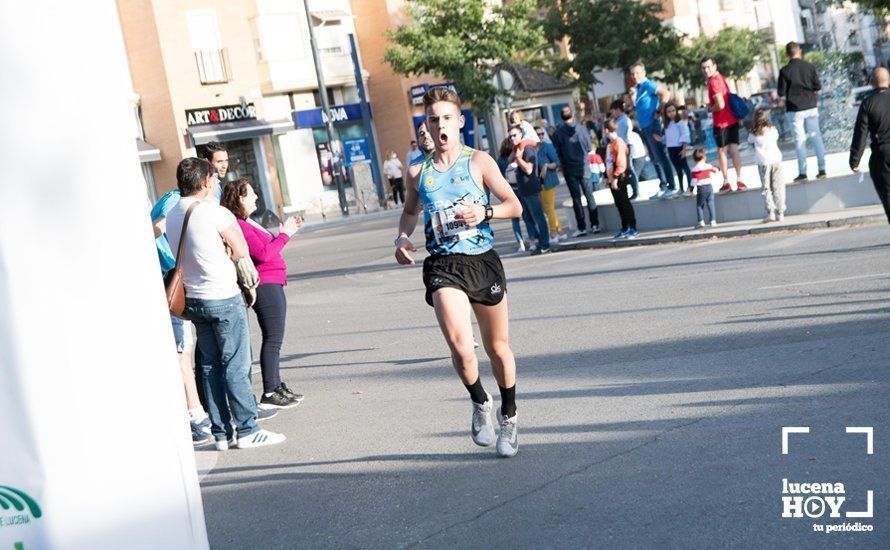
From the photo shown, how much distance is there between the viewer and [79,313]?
10.6 ft

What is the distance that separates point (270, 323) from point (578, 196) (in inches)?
440

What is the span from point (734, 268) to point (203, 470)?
24.2 ft

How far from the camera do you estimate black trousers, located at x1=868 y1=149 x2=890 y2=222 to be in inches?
466

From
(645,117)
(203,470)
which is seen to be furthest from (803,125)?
(203,470)

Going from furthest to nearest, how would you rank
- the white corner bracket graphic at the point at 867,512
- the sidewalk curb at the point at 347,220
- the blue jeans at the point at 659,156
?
the sidewalk curb at the point at 347,220 < the blue jeans at the point at 659,156 < the white corner bracket graphic at the point at 867,512

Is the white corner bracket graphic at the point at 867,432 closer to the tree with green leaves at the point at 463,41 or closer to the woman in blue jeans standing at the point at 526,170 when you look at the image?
the woman in blue jeans standing at the point at 526,170

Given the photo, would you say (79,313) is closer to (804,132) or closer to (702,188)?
(702,188)

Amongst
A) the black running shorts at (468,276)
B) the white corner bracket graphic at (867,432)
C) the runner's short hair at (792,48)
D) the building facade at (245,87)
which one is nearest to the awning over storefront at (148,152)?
the building facade at (245,87)

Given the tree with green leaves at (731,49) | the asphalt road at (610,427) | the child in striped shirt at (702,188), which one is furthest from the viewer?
the tree with green leaves at (731,49)

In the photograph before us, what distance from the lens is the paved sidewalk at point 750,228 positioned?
1554cm

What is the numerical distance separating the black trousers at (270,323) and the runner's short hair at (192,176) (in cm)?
145

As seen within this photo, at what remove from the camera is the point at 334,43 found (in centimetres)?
4972

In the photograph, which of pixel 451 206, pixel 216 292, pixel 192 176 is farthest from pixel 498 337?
pixel 192 176

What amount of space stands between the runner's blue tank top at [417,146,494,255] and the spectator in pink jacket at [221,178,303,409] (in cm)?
229
